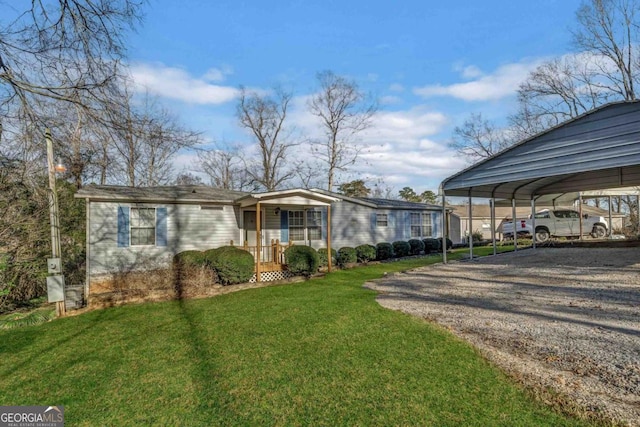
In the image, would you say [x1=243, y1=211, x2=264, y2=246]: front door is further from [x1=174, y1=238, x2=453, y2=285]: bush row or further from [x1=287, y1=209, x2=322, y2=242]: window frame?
[x1=174, y1=238, x2=453, y2=285]: bush row

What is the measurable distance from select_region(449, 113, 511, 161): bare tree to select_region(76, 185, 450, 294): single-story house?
68.4 feet

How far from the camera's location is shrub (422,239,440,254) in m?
18.2

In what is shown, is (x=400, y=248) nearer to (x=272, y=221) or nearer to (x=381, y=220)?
(x=381, y=220)

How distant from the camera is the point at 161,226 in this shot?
37.3 feet

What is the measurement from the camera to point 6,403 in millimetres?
3537

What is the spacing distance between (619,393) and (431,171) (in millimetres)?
36390

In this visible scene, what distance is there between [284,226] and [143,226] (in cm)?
497

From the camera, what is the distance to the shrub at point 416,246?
17.5 meters

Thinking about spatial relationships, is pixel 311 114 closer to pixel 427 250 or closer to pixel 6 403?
pixel 427 250

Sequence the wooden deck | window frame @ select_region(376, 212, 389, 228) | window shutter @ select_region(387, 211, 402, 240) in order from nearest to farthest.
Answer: the wooden deck, window frame @ select_region(376, 212, 389, 228), window shutter @ select_region(387, 211, 402, 240)

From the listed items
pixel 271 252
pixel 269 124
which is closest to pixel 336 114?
pixel 269 124

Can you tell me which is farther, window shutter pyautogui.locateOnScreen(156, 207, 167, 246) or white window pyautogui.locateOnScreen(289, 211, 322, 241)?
white window pyautogui.locateOnScreen(289, 211, 322, 241)

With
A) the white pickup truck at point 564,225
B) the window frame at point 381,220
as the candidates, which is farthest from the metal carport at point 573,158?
the white pickup truck at point 564,225

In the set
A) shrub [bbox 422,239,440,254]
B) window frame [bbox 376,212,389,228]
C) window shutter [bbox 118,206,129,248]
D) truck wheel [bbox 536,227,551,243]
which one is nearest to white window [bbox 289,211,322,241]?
window frame [bbox 376,212,389,228]
